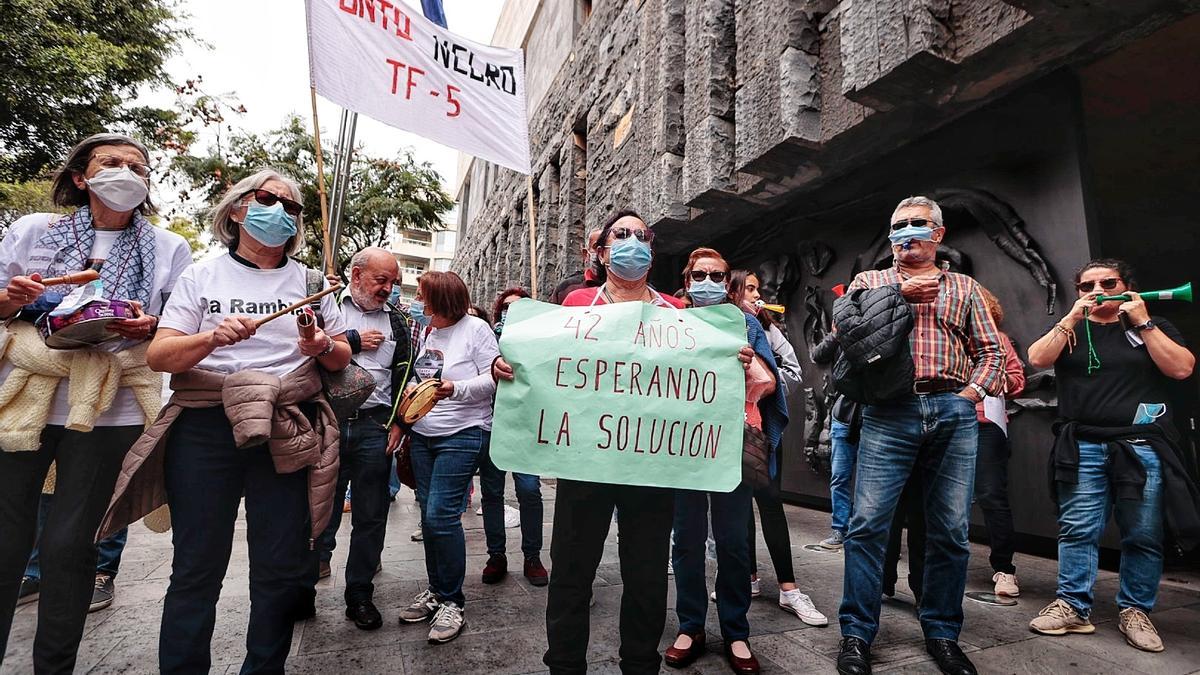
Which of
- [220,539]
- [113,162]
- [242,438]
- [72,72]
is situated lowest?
[220,539]

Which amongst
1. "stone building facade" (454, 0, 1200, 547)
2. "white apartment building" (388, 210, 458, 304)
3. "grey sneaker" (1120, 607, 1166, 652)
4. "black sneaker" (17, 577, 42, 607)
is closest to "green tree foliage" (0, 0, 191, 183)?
"stone building facade" (454, 0, 1200, 547)

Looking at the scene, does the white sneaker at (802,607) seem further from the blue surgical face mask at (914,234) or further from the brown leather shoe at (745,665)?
the blue surgical face mask at (914,234)

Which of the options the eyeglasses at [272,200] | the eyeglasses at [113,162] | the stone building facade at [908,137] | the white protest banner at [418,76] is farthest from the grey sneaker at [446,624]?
the stone building facade at [908,137]

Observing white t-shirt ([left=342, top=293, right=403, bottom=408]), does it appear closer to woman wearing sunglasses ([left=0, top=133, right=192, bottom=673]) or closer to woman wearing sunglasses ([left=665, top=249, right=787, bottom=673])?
woman wearing sunglasses ([left=0, top=133, right=192, bottom=673])

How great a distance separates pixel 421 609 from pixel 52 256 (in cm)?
222

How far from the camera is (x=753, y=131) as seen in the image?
554 cm

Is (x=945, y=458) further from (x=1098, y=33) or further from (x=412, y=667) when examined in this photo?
(x=1098, y=33)

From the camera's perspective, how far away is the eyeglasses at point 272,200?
218cm

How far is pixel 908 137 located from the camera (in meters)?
5.11

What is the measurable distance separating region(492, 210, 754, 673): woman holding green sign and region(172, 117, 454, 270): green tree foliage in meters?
14.3

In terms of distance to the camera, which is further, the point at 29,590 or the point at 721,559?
the point at 29,590

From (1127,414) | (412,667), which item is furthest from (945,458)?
(412,667)

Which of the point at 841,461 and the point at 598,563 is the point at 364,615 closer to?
the point at 598,563

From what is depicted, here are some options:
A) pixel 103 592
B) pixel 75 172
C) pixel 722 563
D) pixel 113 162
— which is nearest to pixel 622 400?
pixel 722 563
